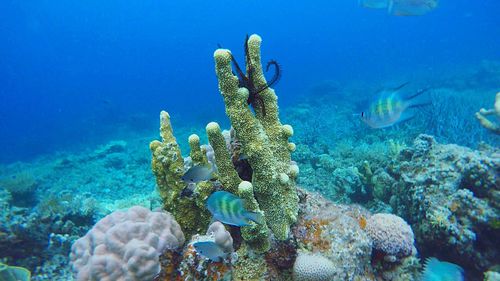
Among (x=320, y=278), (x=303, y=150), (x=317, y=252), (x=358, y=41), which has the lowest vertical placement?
(x=320, y=278)

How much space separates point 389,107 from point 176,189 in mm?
2362

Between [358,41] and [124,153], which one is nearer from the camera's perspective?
[124,153]

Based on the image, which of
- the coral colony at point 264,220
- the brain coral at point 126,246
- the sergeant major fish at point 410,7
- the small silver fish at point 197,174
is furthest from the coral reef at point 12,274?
the sergeant major fish at point 410,7

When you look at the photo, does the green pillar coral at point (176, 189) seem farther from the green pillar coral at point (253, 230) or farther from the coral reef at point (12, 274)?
the coral reef at point (12, 274)

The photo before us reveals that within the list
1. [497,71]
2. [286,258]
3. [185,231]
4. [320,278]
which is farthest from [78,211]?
[497,71]

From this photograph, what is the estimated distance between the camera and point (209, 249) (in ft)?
7.80

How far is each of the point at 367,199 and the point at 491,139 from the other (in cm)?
647

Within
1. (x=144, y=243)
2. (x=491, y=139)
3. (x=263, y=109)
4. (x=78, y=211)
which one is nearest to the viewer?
(x=144, y=243)

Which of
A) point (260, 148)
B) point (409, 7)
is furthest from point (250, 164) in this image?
point (409, 7)

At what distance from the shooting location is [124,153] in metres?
16.6

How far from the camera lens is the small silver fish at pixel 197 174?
2.70 meters

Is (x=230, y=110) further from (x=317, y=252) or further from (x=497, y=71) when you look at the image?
(x=497, y=71)

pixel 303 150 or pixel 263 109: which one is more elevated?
pixel 303 150

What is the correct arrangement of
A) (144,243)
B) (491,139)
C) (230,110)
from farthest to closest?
(491,139) < (230,110) < (144,243)
